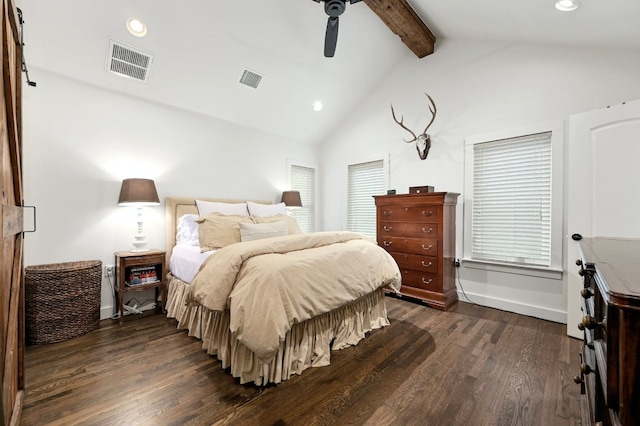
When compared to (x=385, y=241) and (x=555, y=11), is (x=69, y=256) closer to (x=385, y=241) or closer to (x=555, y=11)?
(x=385, y=241)

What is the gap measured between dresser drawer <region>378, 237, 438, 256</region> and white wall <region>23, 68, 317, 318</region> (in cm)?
240

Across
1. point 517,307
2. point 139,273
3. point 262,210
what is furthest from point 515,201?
point 139,273

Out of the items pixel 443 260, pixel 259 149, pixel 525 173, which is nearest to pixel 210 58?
pixel 259 149

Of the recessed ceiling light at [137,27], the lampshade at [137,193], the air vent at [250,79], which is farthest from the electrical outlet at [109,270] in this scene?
the air vent at [250,79]

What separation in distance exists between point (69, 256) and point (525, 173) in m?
4.84

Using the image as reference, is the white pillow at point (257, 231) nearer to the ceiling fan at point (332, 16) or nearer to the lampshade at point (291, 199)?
the lampshade at point (291, 199)

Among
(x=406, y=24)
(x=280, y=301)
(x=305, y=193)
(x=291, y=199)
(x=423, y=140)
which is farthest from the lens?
(x=305, y=193)

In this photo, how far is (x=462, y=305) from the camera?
3414 millimetres

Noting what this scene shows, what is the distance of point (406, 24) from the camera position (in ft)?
10.9

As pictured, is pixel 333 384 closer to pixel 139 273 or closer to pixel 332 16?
pixel 139 273

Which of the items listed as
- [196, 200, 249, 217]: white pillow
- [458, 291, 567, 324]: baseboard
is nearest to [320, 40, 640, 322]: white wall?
[458, 291, 567, 324]: baseboard

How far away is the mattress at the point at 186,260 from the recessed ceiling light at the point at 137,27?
6.91ft

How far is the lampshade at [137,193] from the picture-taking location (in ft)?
9.36

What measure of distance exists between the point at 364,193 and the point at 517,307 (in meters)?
→ 2.58
